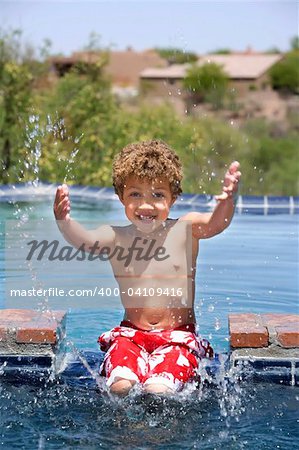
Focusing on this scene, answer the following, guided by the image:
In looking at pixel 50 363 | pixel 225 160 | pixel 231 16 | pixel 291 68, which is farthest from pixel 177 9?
pixel 291 68

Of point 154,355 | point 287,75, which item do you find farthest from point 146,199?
point 287,75

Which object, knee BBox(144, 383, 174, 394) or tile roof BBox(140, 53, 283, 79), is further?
tile roof BBox(140, 53, 283, 79)

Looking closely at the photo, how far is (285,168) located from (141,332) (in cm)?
2942

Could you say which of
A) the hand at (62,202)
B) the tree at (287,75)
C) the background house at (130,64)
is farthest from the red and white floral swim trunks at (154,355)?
the background house at (130,64)

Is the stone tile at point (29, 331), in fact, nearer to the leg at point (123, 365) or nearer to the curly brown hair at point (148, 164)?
the leg at point (123, 365)

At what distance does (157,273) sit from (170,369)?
56 centimetres

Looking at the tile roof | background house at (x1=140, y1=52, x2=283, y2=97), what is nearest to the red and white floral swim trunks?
background house at (x1=140, y1=52, x2=283, y2=97)

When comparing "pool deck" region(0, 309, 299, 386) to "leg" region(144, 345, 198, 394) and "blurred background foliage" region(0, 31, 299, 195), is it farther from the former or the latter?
"blurred background foliage" region(0, 31, 299, 195)

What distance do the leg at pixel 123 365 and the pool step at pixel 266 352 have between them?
1.40 ft

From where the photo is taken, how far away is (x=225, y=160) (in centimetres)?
2361

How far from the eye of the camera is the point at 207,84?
52.3 m

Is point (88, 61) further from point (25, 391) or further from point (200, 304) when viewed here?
point (25, 391)

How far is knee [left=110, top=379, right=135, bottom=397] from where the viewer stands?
11.8ft

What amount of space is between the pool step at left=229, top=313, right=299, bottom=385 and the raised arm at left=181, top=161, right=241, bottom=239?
45 centimetres
